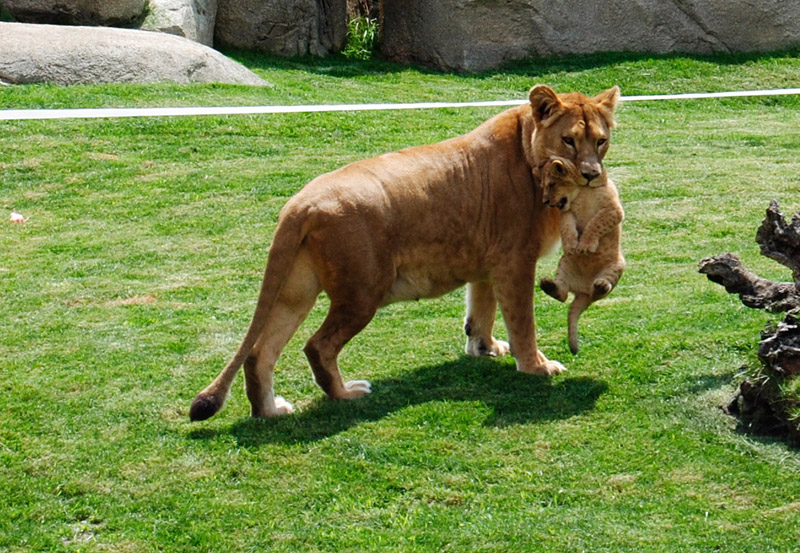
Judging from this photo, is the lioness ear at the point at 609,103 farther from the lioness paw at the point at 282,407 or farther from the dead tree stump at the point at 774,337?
the lioness paw at the point at 282,407

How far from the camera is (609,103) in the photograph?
6723mm

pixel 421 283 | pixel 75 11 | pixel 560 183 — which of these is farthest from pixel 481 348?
pixel 75 11

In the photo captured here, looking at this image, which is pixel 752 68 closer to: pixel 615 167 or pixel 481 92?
pixel 481 92

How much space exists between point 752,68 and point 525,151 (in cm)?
1059

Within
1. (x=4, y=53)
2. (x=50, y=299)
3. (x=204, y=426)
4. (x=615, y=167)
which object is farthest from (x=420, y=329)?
(x=4, y=53)

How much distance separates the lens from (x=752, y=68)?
16.3 m

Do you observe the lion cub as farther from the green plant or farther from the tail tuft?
the green plant

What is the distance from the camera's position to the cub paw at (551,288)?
20.7 ft

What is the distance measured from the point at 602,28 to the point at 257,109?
621 centimetres

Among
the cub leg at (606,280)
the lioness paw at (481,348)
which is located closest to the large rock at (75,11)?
the lioness paw at (481,348)

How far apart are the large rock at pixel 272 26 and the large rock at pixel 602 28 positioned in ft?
6.23

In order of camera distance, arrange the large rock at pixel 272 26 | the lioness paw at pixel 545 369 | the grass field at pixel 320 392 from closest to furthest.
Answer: the grass field at pixel 320 392, the lioness paw at pixel 545 369, the large rock at pixel 272 26

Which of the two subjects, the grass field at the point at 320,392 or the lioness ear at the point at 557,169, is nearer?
the grass field at the point at 320,392

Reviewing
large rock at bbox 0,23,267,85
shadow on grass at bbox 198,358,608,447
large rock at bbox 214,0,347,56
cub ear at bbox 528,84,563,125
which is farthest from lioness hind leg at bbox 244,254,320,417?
large rock at bbox 214,0,347,56
